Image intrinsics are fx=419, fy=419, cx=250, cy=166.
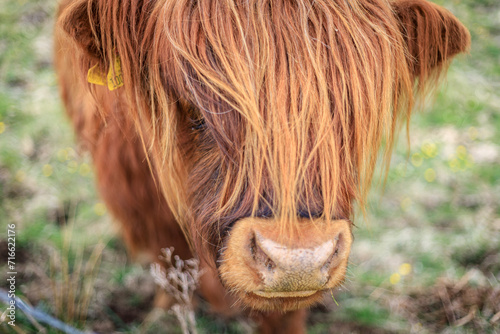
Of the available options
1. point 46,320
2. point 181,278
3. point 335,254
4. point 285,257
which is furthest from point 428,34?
point 46,320

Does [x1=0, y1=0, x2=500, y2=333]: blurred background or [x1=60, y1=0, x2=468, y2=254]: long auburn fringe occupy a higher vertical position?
[x1=60, y1=0, x2=468, y2=254]: long auburn fringe

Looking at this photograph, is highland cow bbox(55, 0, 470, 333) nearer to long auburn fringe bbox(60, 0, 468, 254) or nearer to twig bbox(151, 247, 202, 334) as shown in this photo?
long auburn fringe bbox(60, 0, 468, 254)

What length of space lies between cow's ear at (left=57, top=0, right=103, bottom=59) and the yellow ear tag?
0.06m

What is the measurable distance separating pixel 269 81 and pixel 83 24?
64cm

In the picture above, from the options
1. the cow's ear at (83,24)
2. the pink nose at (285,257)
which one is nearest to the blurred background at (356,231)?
the pink nose at (285,257)

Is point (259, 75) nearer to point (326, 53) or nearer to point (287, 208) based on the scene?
point (326, 53)

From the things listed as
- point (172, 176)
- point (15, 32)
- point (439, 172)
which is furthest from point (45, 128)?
point (439, 172)

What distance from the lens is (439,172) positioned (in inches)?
137

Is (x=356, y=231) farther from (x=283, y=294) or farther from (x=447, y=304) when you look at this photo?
(x=283, y=294)

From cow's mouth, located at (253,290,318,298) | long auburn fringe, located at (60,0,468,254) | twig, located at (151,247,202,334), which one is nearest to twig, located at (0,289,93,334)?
twig, located at (151,247,202,334)

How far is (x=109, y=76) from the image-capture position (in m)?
1.45

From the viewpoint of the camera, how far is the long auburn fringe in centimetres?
124

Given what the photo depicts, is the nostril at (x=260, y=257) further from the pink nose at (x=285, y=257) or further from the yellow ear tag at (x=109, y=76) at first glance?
the yellow ear tag at (x=109, y=76)

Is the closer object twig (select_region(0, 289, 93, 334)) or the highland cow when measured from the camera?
the highland cow
